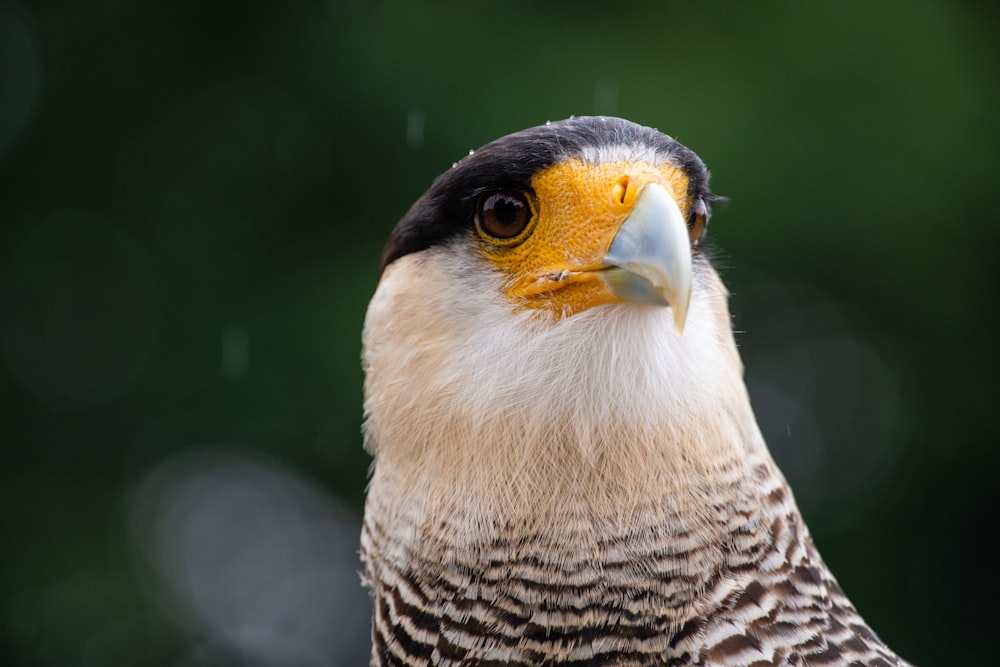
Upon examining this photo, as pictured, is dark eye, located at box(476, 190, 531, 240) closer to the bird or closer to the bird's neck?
the bird

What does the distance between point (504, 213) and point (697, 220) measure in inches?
19.1

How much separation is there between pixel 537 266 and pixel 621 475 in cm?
49

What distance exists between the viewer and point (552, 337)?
2.23 metres

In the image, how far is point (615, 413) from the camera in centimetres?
223

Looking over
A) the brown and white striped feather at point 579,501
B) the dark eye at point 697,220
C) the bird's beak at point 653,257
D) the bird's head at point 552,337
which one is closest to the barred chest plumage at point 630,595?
the brown and white striped feather at point 579,501

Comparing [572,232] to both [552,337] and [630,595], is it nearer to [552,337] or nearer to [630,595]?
[552,337]

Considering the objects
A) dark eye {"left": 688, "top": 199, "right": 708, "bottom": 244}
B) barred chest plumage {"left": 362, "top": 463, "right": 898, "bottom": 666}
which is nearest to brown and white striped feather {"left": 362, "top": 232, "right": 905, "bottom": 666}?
barred chest plumage {"left": 362, "top": 463, "right": 898, "bottom": 666}

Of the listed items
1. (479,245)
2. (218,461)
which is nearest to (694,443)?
(479,245)

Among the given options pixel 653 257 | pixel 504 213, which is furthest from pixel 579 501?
pixel 504 213

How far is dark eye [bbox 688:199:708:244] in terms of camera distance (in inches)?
94.8

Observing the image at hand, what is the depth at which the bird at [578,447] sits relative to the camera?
2029mm

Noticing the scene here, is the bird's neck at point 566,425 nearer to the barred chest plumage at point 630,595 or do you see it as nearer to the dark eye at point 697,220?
the barred chest plumage at point 630,595

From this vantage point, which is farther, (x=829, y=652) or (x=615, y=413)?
(x=615, y=413)

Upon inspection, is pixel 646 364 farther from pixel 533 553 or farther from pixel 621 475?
pixel 533 553
